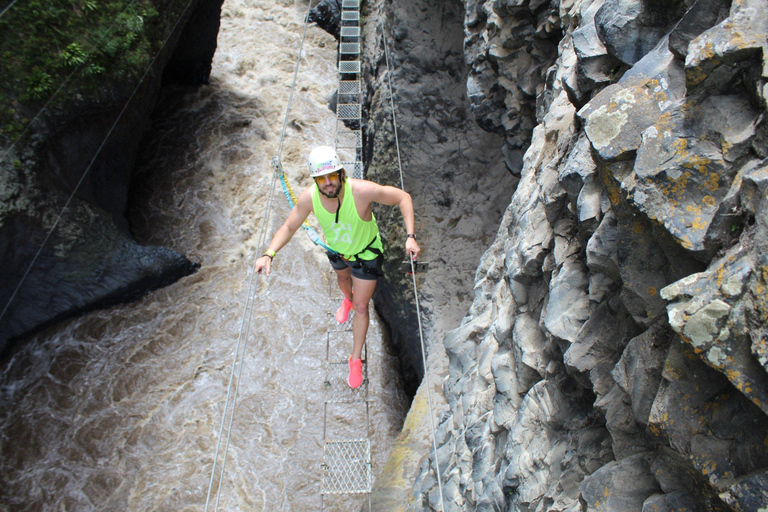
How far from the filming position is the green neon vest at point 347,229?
3.64m

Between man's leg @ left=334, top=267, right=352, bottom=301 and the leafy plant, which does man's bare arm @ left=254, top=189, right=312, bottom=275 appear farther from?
the leafy plant

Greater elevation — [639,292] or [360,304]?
[639,292]

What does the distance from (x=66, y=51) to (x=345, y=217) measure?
5413 millimetres

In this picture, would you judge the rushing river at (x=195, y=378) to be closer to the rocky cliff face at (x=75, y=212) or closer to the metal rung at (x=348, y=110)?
the rocky cliff face at (x=75, y=212)

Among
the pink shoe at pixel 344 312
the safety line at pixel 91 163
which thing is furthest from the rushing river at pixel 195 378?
the pink shoe at pixel 344 312

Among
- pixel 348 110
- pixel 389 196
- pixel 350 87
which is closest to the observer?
pixel 389 196

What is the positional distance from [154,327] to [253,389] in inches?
73.4

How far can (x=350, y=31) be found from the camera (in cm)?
868

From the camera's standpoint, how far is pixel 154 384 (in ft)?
20.9

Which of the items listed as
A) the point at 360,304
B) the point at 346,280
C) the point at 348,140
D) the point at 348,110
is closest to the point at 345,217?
the point at 360,304

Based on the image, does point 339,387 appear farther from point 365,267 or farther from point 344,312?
point 365,267

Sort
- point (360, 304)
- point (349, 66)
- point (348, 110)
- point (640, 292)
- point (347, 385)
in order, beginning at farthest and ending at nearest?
point (349, 66), point (348, 110), point (347, 385), point (360, 304), point (640, 292)

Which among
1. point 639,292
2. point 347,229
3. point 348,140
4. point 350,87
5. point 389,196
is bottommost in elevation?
point 348,140

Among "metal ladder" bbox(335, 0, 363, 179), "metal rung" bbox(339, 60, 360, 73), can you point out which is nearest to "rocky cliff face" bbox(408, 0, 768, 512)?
"metal ladder" bbox(335, 0, 363, 179)
